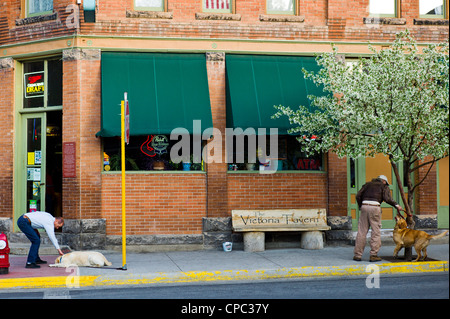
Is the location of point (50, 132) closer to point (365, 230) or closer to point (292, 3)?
point (292, 3)

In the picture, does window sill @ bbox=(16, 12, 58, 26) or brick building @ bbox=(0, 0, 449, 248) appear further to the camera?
window sill @ bbox=(16, 12, 58, 26)

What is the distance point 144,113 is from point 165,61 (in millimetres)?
1457

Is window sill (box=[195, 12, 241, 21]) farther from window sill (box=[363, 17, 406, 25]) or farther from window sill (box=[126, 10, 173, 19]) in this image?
window sill (box=[363, 17, 406, 25])

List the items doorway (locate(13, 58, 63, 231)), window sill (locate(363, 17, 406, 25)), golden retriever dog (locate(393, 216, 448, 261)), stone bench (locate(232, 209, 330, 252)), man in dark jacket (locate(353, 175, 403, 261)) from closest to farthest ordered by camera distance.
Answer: golden retriever dog (locate(393, 216, 448, 261)) → man in dark jacket (locate(353, 175, 403, 261)) → stone bench (locate(232, 209, 330, 252)) → doorway (locate(13, 58, 63, 231)) → window sill (locate(363, 17, 406, 25))

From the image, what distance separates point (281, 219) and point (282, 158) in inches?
60.8

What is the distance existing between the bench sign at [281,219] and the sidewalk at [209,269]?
813mm

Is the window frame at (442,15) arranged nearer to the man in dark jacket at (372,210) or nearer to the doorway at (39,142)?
the man in dark jacket at (372,210)

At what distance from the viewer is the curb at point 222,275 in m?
9.30

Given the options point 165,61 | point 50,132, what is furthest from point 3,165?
point 165,61

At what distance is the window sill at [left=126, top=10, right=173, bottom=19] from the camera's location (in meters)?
12.9

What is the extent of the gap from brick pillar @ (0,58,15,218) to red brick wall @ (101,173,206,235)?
2.51 m

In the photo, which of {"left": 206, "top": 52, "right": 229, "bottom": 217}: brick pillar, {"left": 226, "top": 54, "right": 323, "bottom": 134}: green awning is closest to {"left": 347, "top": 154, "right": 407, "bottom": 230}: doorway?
{"left": 226, "top": 54, "right": 323, "bottom": 134}: green awning

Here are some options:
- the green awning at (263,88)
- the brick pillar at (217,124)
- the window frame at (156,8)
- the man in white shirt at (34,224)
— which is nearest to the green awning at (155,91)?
the brick pillar at (217,124)

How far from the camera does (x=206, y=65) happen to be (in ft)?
43.0
